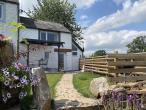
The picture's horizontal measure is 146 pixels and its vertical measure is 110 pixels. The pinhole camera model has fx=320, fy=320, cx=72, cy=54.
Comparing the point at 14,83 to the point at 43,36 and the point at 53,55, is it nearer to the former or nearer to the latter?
the point at 43,36

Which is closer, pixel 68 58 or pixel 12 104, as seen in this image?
pixel 12 104

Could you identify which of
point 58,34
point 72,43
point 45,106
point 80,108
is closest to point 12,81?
point 45,106

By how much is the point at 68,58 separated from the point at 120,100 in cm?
2894

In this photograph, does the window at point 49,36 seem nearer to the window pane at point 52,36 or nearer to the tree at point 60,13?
the window pane at point 52,36

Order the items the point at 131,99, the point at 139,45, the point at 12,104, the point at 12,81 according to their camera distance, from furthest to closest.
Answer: the point at 139,45 < the point at 12,104 < the point at 12,81 < the point at 131,99

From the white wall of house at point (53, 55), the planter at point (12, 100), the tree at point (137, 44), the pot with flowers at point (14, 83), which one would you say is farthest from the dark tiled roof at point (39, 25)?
the pot with flowers at point (14, 83)

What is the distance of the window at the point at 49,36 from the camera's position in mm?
34181

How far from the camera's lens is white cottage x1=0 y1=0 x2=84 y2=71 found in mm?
28906

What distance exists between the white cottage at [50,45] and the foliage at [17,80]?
2151cm

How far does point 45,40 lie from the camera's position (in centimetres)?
3300

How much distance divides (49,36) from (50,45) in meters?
1.39

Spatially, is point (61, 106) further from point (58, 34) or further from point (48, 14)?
point (48, 14)

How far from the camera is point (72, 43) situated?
1521 inches

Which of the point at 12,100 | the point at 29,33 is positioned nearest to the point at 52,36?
the point at 29,33
